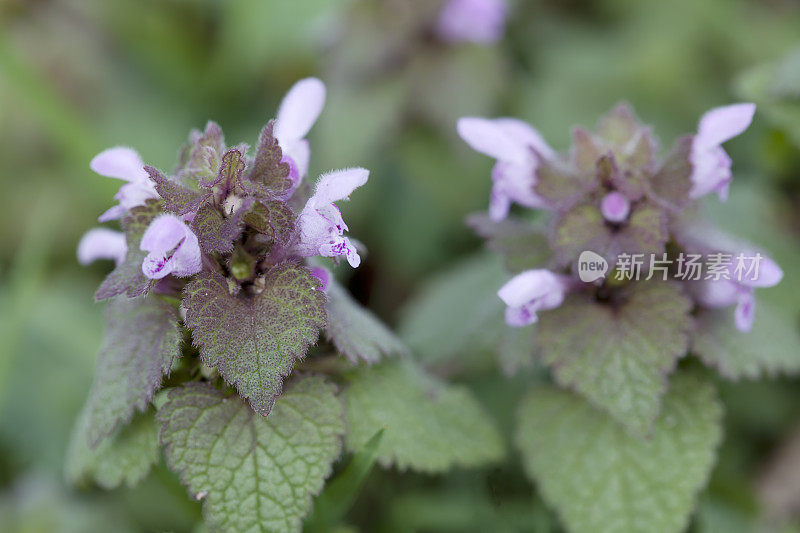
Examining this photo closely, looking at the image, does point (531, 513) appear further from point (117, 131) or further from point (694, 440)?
point (117, 131)

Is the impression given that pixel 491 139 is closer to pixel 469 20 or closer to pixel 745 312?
pixel 745 312

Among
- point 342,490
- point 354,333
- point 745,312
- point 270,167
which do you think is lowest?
point 342,490

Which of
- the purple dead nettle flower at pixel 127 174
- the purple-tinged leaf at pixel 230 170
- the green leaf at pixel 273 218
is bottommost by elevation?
the purple dead nettle flower at pixel 127 174

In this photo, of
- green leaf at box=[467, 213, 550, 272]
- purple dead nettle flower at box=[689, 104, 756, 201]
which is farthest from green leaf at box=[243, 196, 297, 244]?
purple dead nettle flower at box=[689, 104, 756, 201]

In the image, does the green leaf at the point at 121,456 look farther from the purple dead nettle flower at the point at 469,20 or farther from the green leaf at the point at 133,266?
the purple dead nettle flower at the point at 469,20

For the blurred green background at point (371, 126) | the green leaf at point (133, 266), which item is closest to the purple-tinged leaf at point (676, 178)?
the blurred green background at point (371, 126)

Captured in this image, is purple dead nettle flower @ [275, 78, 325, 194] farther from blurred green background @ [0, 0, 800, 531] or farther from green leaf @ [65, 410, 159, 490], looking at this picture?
blurred green background @ [0, 0, 800, 531]

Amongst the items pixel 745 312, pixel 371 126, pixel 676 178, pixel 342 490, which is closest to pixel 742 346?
pixel 745 312
